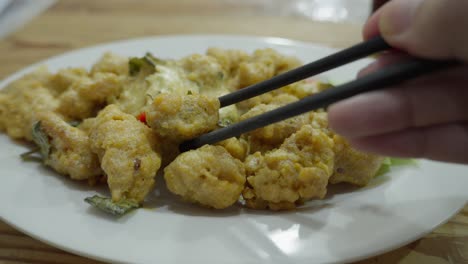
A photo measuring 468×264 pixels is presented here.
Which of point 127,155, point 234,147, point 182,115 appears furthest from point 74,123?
point 234,147

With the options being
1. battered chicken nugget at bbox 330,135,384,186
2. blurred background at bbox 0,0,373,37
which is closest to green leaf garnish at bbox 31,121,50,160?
battered chicken nugget at bbox 330,135,384,186

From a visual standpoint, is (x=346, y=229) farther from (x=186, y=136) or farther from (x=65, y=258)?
(x=65, y=258)

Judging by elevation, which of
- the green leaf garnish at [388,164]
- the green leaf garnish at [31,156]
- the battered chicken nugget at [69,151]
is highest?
the green leaf garnish at [388,164]

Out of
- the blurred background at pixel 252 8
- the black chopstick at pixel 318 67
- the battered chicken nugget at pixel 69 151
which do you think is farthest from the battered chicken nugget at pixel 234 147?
the blurred background at pixel 252 8

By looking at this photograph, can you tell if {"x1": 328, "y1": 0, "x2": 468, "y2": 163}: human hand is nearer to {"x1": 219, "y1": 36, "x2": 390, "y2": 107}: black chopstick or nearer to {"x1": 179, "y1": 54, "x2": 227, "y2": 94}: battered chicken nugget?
{"x1": 219, "y1": 36, "x2": 390, "y2": 107}: black chopstick

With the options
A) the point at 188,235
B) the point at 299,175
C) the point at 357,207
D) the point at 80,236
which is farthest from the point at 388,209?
the point at 80,236

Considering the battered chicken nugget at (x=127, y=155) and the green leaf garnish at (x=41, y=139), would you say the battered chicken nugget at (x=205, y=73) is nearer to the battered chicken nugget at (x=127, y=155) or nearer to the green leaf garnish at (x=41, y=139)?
the battered chicken nugget at (x=127, y=155)
